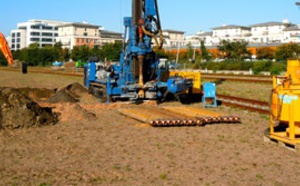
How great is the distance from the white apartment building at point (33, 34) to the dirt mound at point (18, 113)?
144 meters

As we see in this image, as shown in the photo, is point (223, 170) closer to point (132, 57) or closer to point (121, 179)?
point (121, 179)

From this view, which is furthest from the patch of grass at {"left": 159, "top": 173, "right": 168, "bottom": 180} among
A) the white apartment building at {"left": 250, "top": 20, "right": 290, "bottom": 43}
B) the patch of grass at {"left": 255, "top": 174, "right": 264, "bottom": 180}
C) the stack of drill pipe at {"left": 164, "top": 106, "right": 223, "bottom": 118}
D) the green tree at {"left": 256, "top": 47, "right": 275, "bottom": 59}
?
the white apartment building at {"left": 250, "top": 20, "right": 290, "bottom": 43}

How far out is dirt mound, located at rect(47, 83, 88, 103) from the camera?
18516 mm

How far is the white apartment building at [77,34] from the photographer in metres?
139

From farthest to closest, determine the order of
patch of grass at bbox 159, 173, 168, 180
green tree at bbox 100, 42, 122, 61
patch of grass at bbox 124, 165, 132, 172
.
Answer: green tree at bbox 100, 42, 122, 61 → patch of grass at bbox 124, 165, 132, 172 → patch of grass at bbox 159, 173, 168, 180

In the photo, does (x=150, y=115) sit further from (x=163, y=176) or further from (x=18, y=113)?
(x=163, y=176)

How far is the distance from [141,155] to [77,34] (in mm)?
135945

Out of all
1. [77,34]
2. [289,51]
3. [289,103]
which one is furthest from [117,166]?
[77,34]

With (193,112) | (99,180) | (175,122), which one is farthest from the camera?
(193,112)

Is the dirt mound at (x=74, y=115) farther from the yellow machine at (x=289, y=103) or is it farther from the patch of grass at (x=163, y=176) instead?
the patch of grass at (x=163, y=176)

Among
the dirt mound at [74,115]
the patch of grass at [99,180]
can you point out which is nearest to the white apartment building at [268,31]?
the dirt mound at [74,115]

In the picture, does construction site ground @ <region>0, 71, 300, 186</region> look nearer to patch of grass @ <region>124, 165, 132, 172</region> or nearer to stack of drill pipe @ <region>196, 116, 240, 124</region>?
patch of grass @ <region>124, 165, 132, 172</region>

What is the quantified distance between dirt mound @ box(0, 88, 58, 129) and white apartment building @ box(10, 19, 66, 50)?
472 feet

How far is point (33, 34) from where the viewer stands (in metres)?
153
